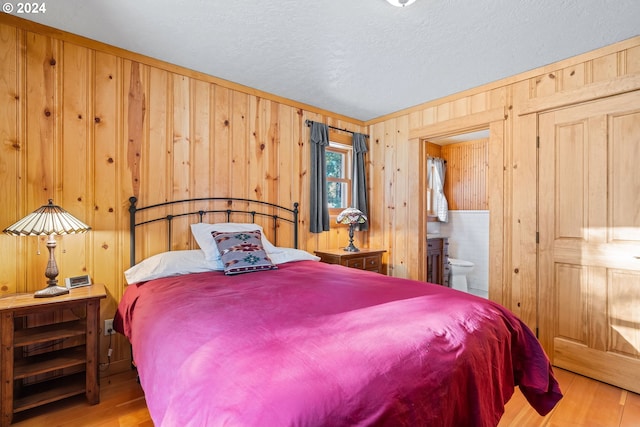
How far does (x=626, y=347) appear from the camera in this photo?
2199mm

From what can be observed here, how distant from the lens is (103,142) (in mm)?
2311

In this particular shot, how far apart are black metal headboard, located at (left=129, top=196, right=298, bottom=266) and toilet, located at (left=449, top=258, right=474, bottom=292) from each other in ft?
8.47

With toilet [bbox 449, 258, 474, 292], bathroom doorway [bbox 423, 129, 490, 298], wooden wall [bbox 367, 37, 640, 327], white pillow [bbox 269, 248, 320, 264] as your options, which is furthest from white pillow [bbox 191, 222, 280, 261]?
toilet [bbox 449, 258, 474, 292]

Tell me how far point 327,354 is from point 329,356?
1 cm

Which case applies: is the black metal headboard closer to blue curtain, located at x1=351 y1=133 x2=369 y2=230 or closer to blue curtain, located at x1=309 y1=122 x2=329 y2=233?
blue curtain, located at x1=309 y1=122 x2=329 y2=233

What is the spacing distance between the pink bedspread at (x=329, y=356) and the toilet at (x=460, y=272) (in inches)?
119

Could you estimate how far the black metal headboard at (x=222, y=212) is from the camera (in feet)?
7.88

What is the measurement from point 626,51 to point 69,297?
4104mm

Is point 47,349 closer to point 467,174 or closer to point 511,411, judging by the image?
point 511,411

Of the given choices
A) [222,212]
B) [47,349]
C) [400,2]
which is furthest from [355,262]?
[47,349]

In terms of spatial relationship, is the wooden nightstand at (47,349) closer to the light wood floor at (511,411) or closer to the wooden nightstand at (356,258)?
the light wood floor at (511,411)

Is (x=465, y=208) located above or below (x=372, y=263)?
above

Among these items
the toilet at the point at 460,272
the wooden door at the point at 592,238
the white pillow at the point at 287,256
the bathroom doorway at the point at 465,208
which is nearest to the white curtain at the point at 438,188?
the bathroom doorway at the point at 465,208

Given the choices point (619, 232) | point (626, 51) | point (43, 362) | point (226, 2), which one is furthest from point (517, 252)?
point (43, 362)
